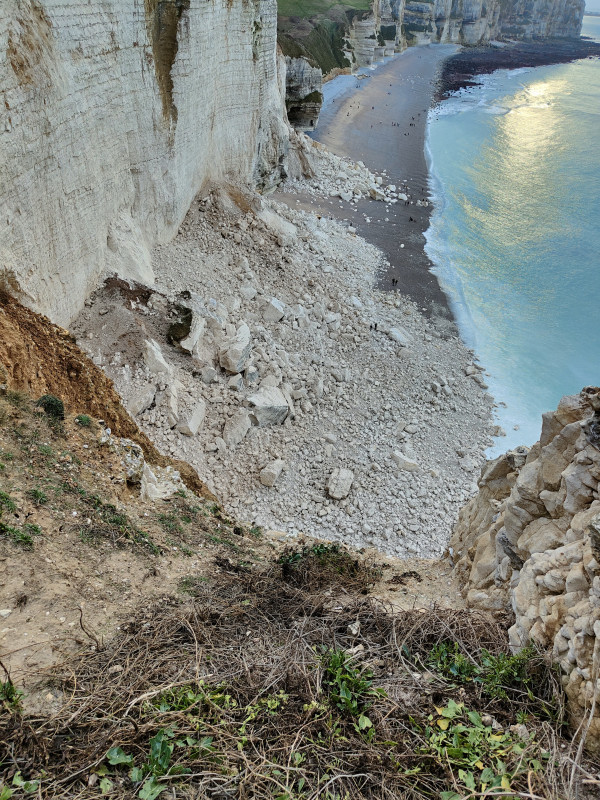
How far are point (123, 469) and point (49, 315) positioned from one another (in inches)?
194

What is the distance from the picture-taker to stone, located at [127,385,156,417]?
1291 cm

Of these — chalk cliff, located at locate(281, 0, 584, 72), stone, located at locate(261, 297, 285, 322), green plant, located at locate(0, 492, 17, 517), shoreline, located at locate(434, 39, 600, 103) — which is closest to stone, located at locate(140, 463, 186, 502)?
green plant, located at locate(0, 492, 17, 517)

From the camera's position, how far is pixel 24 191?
10.7 meters

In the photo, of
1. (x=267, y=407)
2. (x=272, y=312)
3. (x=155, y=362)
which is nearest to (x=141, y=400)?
(x=155, y=362)

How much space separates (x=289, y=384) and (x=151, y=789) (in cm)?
1283

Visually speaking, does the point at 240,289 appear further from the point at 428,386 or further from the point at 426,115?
the point at 426,115

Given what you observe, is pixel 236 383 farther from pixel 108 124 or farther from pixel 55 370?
pixel 108 124

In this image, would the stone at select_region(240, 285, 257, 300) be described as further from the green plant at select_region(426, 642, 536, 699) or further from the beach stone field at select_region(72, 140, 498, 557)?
the green plant at select_region(426, 642, 536, 699)

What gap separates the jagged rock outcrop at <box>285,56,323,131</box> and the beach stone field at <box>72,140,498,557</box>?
795 inches

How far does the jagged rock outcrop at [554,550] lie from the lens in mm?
5109

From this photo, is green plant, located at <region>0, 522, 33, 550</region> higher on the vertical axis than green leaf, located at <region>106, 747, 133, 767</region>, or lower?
lower

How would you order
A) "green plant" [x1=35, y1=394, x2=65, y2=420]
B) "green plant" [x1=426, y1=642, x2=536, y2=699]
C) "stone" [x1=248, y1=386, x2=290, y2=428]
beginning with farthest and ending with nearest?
1. "stone" [x1=248, y1=386, x2=290, y2=428]
2. "green plant" [x1=35, y1=394, x2=65, y2=420]
3. "green plant" [x1=426, y1=642, x2=536, y2=699]

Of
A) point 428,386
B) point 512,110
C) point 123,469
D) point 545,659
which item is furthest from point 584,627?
point 512,110

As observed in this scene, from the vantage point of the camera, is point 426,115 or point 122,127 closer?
point 122,127
